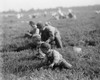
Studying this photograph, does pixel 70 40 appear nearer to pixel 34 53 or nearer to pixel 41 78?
pixel 34 53

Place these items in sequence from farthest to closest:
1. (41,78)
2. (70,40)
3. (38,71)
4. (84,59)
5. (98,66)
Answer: (70,40), (84,59), (98,66), (38,71), (41,78)

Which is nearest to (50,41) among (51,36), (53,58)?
(51,36)

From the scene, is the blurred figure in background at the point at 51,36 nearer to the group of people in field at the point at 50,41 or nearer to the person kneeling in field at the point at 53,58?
the group of people in field at the point at 50,41

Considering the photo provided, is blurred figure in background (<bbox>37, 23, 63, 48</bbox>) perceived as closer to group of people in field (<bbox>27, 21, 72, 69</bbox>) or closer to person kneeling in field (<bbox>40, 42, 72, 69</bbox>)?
group of people in field (<bbox>27, 21, 72, 69</bbox>)

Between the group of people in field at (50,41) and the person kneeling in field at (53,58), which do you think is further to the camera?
the group of people in field at (50,41)

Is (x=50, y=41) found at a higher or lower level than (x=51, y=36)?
lower

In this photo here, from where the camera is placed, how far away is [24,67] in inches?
252

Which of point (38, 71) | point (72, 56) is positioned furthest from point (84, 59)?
point (38, 71)

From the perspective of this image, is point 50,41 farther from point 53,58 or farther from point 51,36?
point 53,58

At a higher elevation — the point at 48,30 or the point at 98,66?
the point at 48,30

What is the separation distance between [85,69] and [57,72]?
991 millimetres

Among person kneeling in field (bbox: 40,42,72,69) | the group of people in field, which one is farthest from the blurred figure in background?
person kneeling in field (bbox: 40,42,72,69)

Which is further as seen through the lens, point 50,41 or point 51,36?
point 50,41

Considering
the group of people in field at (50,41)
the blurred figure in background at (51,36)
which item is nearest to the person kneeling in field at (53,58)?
the group of people in field at (50,41)
